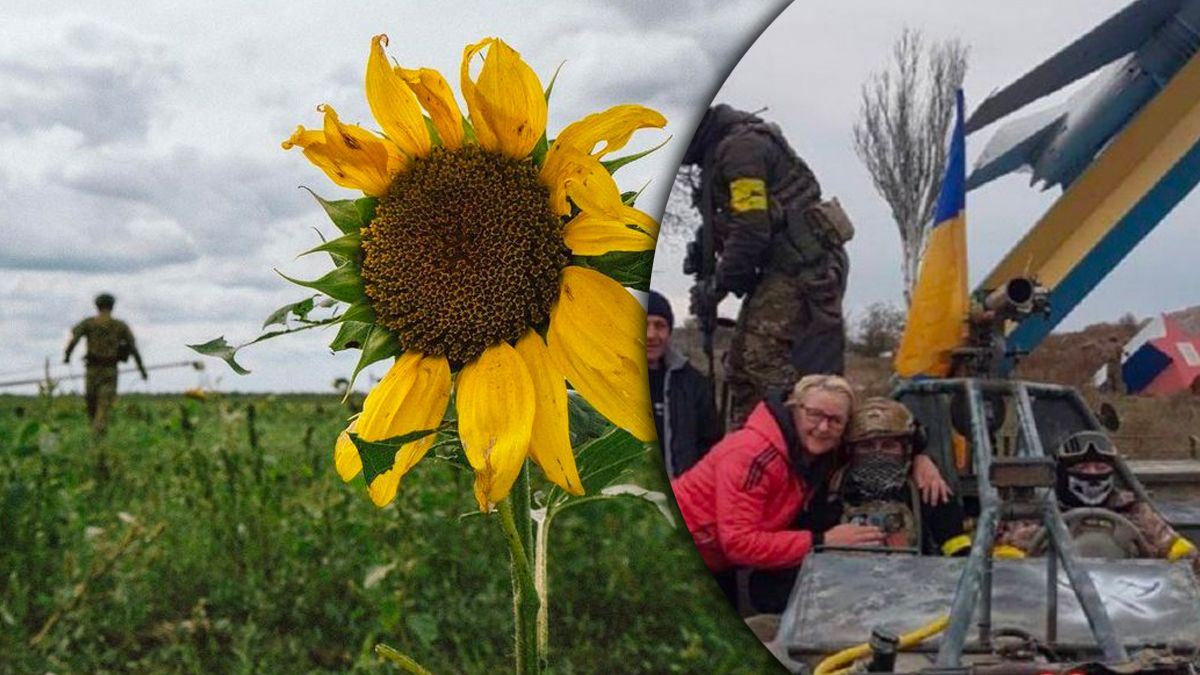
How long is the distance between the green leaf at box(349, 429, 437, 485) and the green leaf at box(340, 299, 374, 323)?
0.14ft

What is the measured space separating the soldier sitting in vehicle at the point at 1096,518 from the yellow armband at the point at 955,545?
27 mm

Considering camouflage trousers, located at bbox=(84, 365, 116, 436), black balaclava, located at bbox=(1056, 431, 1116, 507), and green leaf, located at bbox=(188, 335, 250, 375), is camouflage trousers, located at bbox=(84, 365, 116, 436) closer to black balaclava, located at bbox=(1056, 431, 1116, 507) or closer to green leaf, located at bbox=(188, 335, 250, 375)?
black balaclava, located at bbox=(1056, 431, 1116, 507)

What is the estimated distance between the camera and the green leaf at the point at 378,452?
1.05ft

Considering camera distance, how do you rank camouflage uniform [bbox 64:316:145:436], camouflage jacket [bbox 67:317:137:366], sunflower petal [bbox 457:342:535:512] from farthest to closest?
1. camouflage jacket [bbox 67:317:137:366]
2. camouflage uniform [bbox 64:316:145:436]
3. sunflower petal [bbox 457:342:535:512]

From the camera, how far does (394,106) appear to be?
35 cm

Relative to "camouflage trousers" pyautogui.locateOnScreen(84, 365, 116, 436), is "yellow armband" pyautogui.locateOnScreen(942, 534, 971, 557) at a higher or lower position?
lower

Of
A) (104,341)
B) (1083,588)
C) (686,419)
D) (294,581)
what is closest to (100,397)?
(104,341)

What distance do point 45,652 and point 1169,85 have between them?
83.1 inches

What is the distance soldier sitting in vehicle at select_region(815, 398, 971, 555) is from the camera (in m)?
1.10

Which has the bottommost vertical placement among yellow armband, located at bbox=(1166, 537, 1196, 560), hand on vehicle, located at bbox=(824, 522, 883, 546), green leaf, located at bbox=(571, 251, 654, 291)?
yellow armband, located at bbox=(1166, 537, 1196, 560)

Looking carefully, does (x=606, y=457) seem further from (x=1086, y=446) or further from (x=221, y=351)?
(x=1086, y=446)

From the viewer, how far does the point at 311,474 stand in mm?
3086

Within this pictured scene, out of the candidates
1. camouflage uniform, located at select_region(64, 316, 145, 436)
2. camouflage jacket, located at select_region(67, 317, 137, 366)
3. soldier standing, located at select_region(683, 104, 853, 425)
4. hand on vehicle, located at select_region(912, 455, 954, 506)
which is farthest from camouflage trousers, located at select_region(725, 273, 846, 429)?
camouflage jacket, located at select_region(67, 317, 137, 366)

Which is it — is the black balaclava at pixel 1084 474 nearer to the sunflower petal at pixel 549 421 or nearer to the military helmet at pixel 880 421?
the military helmet at pixel 880 421
